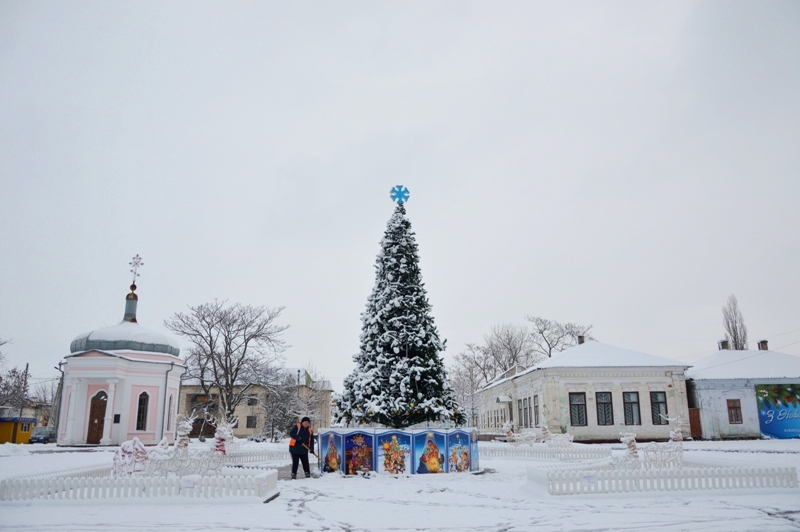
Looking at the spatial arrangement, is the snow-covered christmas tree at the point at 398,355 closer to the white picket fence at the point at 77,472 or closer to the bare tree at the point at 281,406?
the white picket fence at the point at 77,472

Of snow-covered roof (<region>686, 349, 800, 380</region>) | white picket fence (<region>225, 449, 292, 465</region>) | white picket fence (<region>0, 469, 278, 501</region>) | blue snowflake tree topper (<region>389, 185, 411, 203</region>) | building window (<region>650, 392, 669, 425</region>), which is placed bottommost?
white picket fence (<region>225, 449, 292, 465</region>)

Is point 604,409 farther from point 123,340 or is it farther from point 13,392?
point 13,392

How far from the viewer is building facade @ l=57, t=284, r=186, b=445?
101 feet

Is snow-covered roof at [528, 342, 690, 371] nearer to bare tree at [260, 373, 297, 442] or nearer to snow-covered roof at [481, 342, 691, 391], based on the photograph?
snow-covered roof at [481, 342, 691, 391]

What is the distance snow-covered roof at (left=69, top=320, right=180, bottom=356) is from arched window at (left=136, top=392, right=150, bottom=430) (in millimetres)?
2650

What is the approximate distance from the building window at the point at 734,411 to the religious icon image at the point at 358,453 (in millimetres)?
27935

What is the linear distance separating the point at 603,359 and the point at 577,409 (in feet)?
11.5

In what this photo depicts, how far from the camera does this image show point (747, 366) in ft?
118

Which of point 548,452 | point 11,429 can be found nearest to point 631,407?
point 548,452

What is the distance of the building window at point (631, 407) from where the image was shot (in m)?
33.4

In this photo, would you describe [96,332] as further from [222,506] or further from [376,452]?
[222,506]

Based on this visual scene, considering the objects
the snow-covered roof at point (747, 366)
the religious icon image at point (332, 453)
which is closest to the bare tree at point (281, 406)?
the religious icon image at point (332, 453)

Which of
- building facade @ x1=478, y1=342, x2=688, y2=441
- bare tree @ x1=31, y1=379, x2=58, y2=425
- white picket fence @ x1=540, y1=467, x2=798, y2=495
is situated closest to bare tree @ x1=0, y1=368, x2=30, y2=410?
bare tree @ x1=31, y1=379, x2=58, y2=425

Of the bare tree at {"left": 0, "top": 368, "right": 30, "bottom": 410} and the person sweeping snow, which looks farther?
the bare tree at {"left": 0, "top": 368, "right": 30, "bottom": 410}
